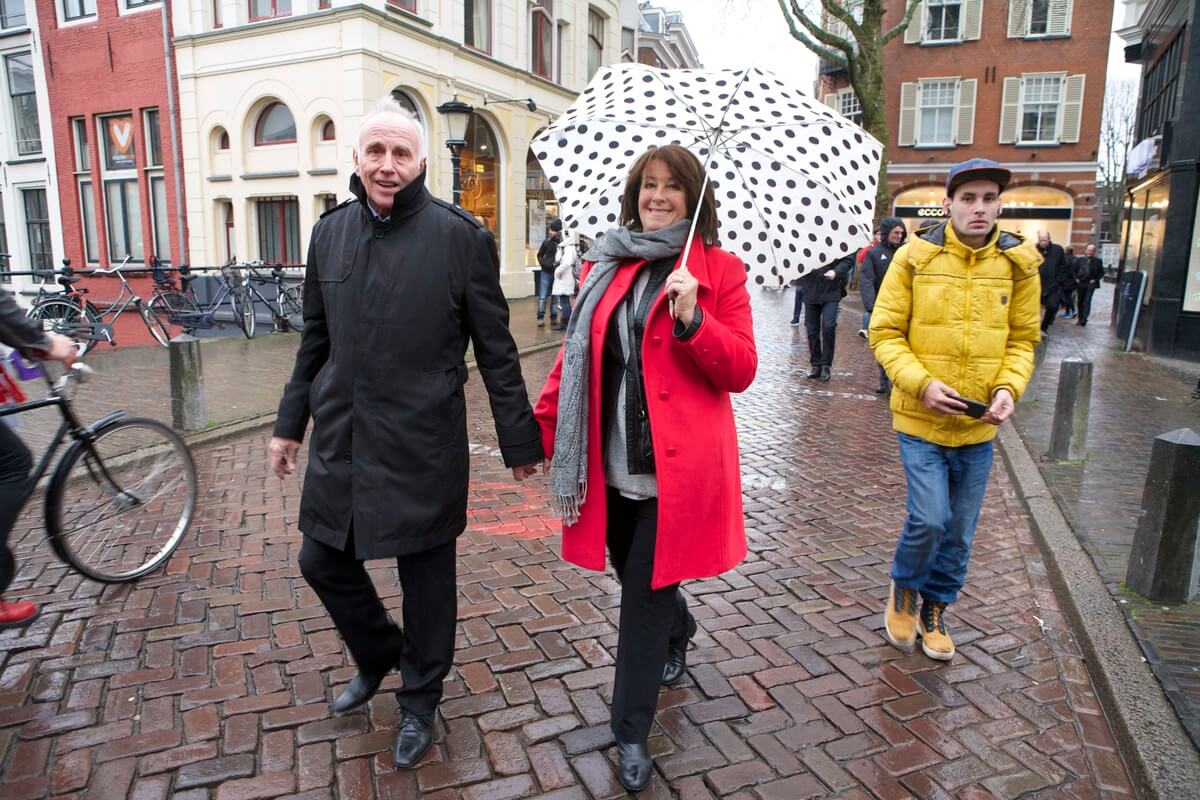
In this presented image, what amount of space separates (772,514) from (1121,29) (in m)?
18.4

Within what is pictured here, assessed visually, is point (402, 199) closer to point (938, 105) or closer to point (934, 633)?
point (934, 633)


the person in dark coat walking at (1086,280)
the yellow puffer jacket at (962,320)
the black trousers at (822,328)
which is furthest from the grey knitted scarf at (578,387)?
the person in dark coat walking at (1086,280)

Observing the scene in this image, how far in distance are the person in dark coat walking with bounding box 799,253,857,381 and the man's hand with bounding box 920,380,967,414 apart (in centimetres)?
651

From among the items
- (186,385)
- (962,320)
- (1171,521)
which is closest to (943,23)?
(186,385)

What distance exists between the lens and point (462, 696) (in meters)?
3.01

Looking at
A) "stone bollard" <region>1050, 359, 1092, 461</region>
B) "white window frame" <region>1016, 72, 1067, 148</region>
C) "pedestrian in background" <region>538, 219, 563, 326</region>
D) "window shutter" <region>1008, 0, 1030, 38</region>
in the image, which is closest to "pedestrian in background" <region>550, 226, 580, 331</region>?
"pedestrian in background" <region>538, 219, 563, 326</region>

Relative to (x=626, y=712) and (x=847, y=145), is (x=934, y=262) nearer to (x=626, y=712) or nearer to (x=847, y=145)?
(x=847, y=145)

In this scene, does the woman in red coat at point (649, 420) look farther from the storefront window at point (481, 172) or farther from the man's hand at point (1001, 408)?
the storefront window at point (481, 172)

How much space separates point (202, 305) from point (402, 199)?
13.9 m

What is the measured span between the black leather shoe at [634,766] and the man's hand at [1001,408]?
1.65m

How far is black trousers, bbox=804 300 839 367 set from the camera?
9656 millimetres

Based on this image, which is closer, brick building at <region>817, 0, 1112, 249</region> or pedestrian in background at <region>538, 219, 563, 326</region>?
pedestrian in background at <region>538, 219, 563, 326</region>

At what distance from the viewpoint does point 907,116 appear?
31719 mm

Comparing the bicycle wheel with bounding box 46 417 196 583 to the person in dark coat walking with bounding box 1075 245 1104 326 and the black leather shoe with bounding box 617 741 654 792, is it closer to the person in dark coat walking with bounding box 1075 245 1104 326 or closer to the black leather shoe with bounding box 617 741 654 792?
the black leather shoe with bounding box 617 741 654 792
